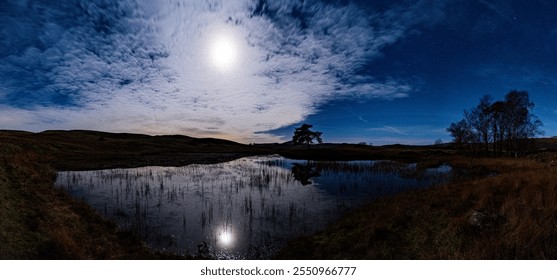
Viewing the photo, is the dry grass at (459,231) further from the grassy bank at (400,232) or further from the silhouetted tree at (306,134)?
the silhouetted tree at (306,134)

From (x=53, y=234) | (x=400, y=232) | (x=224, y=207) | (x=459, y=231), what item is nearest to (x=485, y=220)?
(x=459, y=231)

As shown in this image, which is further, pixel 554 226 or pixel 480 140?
pixel 480 140

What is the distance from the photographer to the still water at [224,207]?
33.6ft

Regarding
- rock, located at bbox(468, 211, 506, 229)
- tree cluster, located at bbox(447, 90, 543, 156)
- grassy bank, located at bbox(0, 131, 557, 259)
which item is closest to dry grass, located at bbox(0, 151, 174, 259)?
grassy bank, located at bbox(0, 131, 557, 259)

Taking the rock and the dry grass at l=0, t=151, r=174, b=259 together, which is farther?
the rock

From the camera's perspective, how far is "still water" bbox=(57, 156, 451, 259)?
10227 millimetres

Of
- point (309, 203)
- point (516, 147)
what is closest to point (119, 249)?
point (309, 203)

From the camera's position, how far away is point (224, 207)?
15000mm

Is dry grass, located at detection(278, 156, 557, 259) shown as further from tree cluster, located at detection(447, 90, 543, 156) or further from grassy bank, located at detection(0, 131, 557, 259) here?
tree cluster, located at detection(447, 90, 543, 156)

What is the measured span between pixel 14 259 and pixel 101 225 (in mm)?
5298
